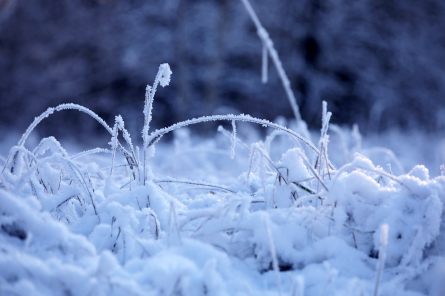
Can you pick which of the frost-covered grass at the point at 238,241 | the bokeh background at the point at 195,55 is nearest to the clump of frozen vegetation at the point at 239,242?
the frost-covered grass at the point at 238,241

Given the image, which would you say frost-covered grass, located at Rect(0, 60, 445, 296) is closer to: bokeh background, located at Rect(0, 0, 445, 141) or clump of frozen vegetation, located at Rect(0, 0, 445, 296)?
clump of frozen vegetation, located at Rect(0, 0, 445, 296)

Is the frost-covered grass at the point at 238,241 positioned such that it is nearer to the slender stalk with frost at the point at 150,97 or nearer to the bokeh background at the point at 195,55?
the slender stalk with frost at the point at 150,97

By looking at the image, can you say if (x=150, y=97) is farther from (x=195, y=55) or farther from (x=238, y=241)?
(x=195, y=55)

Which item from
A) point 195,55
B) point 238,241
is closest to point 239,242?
point 238,241

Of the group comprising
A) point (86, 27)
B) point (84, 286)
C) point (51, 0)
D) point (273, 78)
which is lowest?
point (84, 286)

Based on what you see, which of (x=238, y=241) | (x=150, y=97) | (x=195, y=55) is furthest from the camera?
(x=195, y=55)

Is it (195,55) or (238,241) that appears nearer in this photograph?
(238,241)

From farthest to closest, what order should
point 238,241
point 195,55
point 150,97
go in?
point 195,55, point 150,97, point 238,241

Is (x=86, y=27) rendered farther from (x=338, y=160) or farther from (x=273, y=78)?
(x=338, y=160)

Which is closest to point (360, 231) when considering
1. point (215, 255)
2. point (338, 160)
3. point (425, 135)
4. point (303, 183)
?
point (303, 183)
